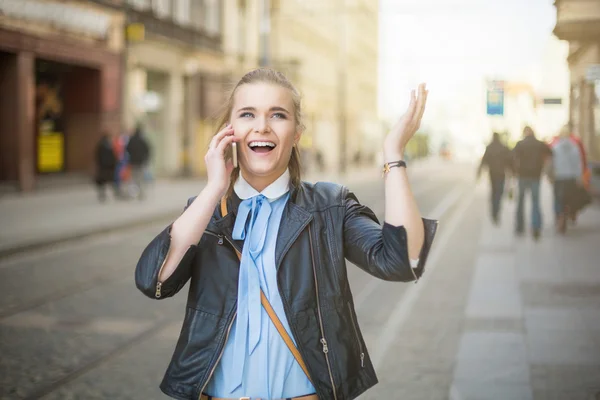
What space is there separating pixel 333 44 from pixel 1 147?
46.3m

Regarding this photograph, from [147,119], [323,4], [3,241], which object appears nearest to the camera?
[3,241]

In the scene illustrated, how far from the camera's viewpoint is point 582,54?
1066 centimetres

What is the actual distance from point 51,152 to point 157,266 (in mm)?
23582

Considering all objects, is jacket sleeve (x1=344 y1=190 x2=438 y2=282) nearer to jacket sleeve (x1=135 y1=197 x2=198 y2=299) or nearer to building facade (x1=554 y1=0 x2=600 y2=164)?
jacket sleeve (x1=135 y1=197 x2=198 y2=299)

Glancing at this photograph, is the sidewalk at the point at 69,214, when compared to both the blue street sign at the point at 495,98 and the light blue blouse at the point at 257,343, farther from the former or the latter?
the light blue blouse at the point at 257,343

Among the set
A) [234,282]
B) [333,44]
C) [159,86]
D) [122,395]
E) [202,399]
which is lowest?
[122,395]

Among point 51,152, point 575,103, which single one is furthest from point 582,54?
point 51,152

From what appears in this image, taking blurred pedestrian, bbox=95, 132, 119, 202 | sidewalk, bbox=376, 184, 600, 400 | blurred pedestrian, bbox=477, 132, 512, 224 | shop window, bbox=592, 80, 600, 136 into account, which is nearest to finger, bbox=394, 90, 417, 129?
sidewalk, bbox=376, 184, 600, 400

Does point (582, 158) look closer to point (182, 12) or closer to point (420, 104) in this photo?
point (420, 104)

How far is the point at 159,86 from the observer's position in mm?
31797

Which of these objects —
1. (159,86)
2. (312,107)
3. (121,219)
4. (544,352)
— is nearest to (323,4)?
(312,107)

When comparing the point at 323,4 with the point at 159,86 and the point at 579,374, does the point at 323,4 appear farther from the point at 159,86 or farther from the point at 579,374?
the point at 579,374

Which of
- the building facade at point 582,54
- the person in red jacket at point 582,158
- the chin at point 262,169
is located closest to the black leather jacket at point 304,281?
the chin at point 262,169

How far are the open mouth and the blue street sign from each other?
25220 millimetres
